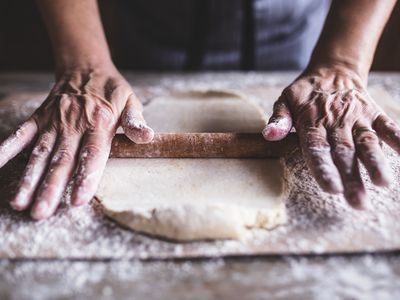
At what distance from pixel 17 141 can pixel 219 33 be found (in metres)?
1.16

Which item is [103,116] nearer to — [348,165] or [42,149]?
[42,149]

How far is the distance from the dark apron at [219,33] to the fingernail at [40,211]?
1277 millimetres

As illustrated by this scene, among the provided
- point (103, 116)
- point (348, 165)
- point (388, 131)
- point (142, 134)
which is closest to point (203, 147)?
point (142, 134)

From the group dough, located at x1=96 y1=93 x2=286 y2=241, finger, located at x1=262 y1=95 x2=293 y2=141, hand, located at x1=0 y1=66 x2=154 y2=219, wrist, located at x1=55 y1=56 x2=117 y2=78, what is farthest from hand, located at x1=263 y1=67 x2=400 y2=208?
wrist, located at x1=55 y1=56 x2=117 y2=78

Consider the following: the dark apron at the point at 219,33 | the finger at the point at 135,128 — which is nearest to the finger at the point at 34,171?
the finger at the point at 135,128

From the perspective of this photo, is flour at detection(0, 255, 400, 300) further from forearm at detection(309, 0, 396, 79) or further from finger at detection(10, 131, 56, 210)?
forearm at detection(309, 0, 396, 79)

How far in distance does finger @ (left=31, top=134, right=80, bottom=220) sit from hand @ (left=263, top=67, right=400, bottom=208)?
57cm

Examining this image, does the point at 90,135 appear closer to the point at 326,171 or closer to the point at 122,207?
the point at 122,207

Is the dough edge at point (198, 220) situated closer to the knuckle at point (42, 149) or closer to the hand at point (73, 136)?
the hand at point (73, 136)

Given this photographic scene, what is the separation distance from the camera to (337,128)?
45.9 inches

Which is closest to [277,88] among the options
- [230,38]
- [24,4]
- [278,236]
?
[230,38]

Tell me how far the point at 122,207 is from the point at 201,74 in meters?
1.23

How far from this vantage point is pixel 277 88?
184 cm

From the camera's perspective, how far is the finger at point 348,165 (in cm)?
96
